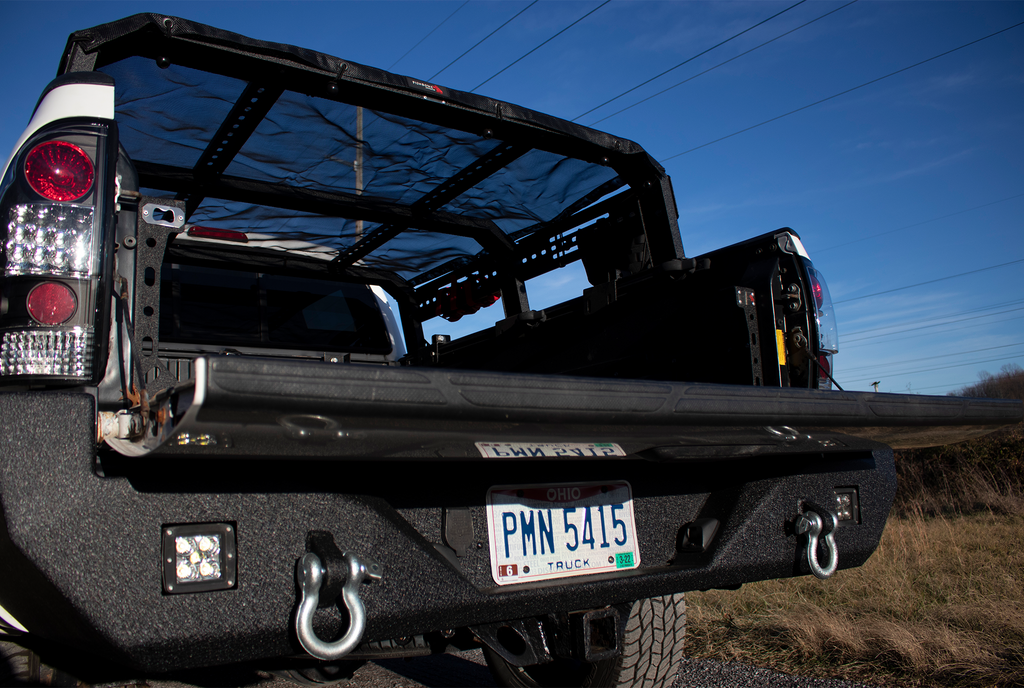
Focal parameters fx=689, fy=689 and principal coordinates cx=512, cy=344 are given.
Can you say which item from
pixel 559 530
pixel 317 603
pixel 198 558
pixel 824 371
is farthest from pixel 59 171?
pixel 824 371

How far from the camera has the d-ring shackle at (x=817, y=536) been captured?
206 cm

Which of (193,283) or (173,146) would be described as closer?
(173,146)

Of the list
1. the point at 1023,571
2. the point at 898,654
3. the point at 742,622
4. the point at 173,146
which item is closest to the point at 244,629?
the point at 173,146

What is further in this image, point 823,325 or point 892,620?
point 892,620

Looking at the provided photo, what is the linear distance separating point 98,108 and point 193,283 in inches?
92.0

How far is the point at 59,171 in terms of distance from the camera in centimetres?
142

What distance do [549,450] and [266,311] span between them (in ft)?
8.93

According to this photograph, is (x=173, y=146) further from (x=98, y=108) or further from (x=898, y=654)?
→ (x=898, y=654)

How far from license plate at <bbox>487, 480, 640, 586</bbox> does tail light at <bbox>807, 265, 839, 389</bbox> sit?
94 cm

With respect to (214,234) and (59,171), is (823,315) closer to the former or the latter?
(59,171)

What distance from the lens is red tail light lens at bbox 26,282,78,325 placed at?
52.3 inches

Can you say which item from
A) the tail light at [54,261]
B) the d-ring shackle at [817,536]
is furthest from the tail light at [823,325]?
the tail light at [54,261]

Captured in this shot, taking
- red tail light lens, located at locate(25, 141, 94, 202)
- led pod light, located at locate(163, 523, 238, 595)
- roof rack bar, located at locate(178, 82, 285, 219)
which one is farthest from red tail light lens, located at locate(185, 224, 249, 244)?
led pod light, located at locate(163, 523, 238, 595)

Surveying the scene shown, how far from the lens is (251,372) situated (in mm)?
1117
